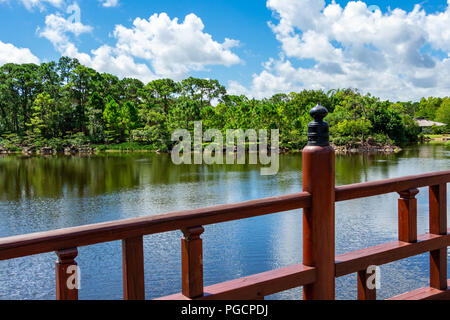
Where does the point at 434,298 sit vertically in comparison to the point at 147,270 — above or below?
above

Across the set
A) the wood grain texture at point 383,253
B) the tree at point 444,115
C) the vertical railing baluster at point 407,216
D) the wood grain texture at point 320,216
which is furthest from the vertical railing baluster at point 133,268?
the tree at point 444,115

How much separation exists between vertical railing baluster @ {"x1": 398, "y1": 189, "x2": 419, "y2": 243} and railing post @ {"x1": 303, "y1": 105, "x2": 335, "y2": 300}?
1.21 ft

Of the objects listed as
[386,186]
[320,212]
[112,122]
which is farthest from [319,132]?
[112,122]

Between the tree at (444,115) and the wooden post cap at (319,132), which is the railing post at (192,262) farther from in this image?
the tree at (444,115)

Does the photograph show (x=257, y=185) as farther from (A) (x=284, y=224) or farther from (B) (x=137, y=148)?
(B) (x=137, y=148)

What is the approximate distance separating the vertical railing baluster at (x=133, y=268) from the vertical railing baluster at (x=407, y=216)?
967 millimetres

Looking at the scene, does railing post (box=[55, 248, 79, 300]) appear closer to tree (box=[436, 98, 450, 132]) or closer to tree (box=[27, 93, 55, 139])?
tree (box=[27, 93, 55, 139])

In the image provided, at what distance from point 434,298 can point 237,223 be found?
730cm

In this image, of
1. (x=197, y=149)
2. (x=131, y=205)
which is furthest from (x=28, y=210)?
(x=197, y=149)

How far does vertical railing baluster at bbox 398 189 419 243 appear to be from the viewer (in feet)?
5.07

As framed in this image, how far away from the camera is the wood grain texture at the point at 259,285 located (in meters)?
1.19
